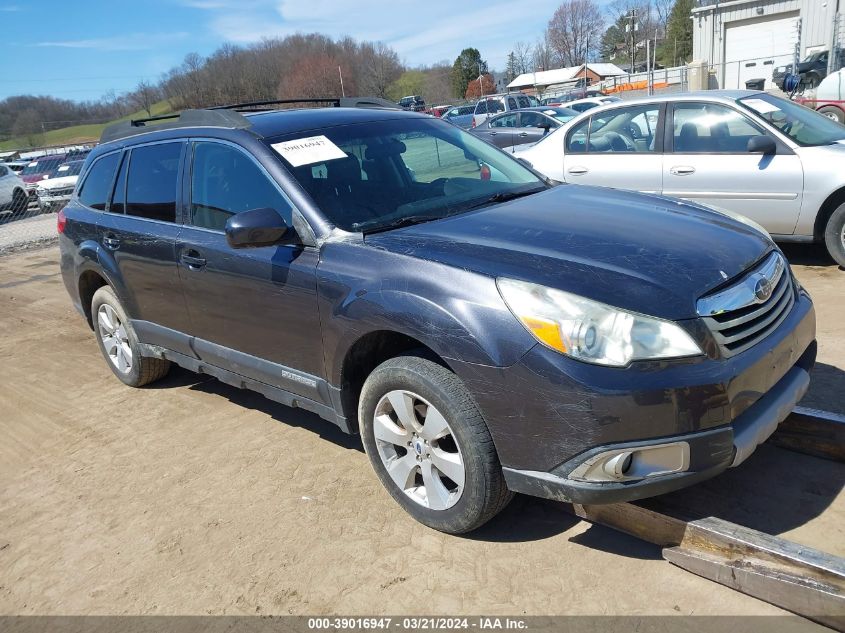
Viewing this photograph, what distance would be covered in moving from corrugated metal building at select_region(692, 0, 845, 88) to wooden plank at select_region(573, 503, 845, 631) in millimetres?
Answer: 43351

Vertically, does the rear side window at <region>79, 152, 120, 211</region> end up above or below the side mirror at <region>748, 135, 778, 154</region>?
above

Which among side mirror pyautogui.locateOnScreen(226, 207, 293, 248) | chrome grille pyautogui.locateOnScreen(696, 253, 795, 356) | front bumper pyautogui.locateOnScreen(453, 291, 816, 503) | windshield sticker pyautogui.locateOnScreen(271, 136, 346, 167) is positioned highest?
windshield sticker pyautogui.locateOnScreen(271, 136, 346, 167)

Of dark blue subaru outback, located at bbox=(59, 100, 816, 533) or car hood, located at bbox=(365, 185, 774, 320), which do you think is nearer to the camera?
dark blue subaru outback, located at bbox=(59, 100, 816, 533)

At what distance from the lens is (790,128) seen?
6.33 m

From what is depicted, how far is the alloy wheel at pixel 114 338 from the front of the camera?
17.2ft

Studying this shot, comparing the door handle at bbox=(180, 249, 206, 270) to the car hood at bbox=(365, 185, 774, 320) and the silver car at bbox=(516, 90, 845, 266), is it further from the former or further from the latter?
the silver car at bbox=(516, 90, 845, 266)

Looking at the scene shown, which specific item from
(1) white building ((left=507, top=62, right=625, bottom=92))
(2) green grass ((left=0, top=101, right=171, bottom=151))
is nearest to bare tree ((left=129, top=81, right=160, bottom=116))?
(2) green grass ((left=0, top=101, right=171, bottom=151))

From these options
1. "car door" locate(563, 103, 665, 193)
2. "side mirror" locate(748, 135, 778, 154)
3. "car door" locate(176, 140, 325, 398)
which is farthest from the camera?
"car door" locate(563, 103, 665, 193)

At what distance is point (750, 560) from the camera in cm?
249

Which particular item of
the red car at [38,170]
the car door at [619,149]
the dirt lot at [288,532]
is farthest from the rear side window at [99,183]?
the red car at [38,170]

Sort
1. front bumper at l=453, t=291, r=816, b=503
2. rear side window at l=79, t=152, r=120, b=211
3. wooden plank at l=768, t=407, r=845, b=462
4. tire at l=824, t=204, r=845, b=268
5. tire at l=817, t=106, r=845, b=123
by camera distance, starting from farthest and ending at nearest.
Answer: tire at l=817, t=106, r=845, b=123 < tire at l=824, t=204, r=845, b=268 < rear side window at l=79, t=152, r=120, b=211 < wooden plank at l=768, t=407, r=845, b=462 < front bumper at l=453, t=291, r=816, b=503

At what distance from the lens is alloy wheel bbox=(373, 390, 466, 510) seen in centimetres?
290

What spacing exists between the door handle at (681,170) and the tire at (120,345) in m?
4.90

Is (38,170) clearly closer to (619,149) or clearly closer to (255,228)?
(619,149)
